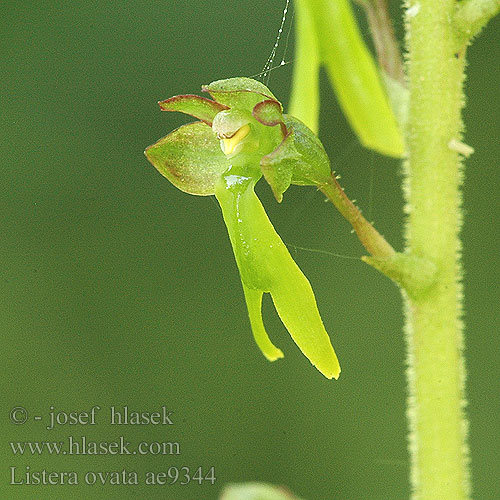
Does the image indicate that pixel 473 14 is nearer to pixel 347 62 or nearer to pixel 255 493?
pixel 347 62

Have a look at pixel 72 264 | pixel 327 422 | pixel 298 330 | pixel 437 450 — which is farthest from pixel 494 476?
pixel 298 330

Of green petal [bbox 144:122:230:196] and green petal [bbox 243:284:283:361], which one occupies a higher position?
green petal [bbox 144:122:230:196]

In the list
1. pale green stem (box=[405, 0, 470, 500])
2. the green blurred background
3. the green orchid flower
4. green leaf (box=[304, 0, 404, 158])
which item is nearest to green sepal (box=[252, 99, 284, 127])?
the green orchid flower

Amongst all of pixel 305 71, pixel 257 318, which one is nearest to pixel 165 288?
pixel 305 71

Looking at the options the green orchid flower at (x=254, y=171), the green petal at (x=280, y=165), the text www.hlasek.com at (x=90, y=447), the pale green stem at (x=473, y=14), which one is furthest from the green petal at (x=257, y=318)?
the text www.hlasek.com at (x=90, y=447)

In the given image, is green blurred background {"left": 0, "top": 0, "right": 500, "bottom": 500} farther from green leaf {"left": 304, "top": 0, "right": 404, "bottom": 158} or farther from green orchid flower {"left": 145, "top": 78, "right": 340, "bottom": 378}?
green orchid flower {"left": 145, "top": 78, "right": 340, "bottom": 378}

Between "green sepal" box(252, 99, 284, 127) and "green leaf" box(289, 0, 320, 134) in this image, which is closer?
"green sepal" box(252, 99, 284, 127)

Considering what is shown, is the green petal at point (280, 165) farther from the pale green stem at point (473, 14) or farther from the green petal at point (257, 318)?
the pale green stem at point (473, 14)
